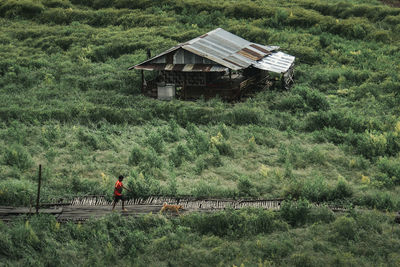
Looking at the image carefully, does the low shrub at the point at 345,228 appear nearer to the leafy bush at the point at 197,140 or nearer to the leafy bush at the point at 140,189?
the leafy bush at the point at 140,189

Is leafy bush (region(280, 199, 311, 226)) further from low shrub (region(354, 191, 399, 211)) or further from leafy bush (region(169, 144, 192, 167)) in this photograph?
leafy bush (region(169, 144, 192, 167))

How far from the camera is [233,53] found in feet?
94.9

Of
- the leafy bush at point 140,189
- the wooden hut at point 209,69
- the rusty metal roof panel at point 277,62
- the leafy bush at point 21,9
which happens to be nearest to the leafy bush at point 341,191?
the leafy bush at point 140,189

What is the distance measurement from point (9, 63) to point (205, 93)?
1336 centimetres

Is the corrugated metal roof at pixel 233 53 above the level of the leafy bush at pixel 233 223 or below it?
above

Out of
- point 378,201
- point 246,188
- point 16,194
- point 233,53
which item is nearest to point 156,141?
point 246,188

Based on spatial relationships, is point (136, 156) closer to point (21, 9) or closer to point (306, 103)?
point (306, 103)

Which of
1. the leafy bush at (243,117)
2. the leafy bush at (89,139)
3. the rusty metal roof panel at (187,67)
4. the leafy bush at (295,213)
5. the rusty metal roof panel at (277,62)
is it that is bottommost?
the leafy bush at (89,139)

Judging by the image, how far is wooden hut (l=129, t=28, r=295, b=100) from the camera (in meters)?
27.4

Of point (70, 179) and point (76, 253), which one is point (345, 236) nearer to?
point (76, 253)

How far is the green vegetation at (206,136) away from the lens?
48.1 feet

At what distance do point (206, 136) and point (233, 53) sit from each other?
25.9 feet

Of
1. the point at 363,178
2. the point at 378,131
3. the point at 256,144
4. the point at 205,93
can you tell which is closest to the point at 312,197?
the point at 363,178

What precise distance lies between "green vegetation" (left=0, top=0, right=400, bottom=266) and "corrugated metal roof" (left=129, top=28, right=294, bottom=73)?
66.5 inches
